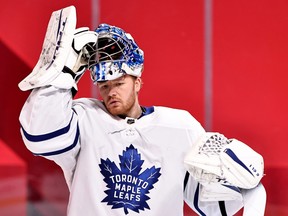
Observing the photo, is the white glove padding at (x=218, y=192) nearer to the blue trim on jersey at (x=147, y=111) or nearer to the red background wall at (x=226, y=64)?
the blue trim on jersey at (x=147, y=111)

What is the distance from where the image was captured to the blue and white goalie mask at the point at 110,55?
1673 mm

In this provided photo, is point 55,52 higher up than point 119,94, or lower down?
higher up

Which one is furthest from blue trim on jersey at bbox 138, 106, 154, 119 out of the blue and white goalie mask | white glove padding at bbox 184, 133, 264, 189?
white glove padding at bbox 184, 133, 264, 189

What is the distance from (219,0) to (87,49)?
57 cm

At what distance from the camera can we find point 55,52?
1582mm

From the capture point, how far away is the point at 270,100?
206cm

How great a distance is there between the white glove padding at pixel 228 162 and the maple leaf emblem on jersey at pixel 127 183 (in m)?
0.20

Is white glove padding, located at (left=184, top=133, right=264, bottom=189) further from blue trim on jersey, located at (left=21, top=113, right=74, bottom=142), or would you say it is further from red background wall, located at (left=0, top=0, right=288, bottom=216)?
red background wall, located at (left=0, top=0, right=288, bottom=216)

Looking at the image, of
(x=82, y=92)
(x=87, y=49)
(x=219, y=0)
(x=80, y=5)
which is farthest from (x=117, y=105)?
(x=219, y=0)

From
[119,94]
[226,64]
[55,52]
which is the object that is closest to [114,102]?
[119,94]

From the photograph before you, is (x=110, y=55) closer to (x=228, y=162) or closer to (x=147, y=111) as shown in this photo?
(x=147, y=111)

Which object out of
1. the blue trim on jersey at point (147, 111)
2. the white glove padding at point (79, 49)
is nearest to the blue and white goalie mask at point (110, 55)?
the white glove padding at point (79, 49)

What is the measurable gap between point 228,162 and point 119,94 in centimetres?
36

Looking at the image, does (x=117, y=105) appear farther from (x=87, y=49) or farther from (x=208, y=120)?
(x=208, y=120)
